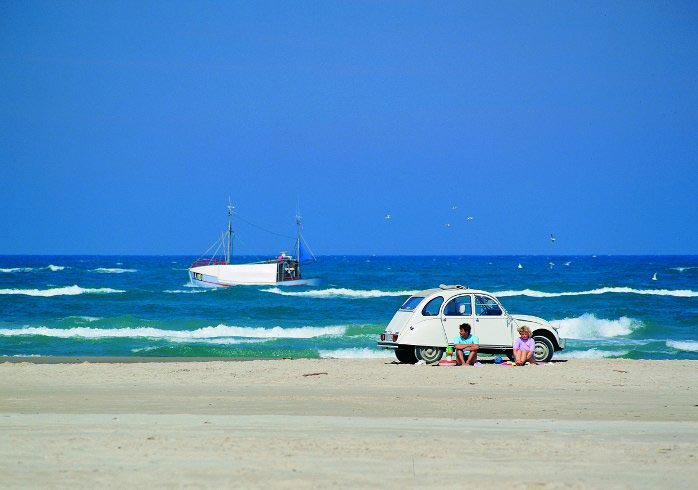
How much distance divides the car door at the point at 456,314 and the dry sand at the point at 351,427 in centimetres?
91

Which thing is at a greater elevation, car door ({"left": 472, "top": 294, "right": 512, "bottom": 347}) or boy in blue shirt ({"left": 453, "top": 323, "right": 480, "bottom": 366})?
car door ({"left": 472, "top": 294, "right": 512, "bottom": 347})

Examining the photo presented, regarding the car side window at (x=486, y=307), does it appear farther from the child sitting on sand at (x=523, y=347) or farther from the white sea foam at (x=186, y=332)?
the white sea foam at (x=186, y=332)

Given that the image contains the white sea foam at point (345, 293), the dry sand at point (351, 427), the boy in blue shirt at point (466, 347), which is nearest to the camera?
the dry sand at point (351, 427)

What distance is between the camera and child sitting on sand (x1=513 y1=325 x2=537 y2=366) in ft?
58.7

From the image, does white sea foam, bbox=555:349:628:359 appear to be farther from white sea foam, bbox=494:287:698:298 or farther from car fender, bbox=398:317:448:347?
white sea foam, bbox=494:287:698:298

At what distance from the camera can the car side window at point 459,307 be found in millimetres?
17906

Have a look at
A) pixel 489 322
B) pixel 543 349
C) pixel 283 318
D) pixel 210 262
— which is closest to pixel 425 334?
pixel 489 322

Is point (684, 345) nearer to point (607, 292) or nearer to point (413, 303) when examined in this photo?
point (413, 303)

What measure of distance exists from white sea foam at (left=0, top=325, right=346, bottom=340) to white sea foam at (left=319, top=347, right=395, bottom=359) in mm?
5893

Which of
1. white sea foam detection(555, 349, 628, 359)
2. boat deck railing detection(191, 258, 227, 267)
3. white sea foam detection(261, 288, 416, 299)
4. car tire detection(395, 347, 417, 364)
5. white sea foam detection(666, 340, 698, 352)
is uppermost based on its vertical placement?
boat deck railing detection(191, 258, 227, 267)

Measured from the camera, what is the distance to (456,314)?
17.9 m

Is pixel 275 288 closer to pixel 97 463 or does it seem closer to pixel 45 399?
pixel 45 399

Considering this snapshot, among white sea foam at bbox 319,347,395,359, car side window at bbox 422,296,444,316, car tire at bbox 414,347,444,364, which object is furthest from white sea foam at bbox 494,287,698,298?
car side window at bbox 422,296,444,316

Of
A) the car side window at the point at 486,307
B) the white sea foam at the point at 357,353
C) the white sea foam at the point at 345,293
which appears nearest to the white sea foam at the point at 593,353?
the white sea foam at the point at 357,353
